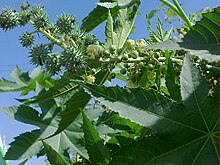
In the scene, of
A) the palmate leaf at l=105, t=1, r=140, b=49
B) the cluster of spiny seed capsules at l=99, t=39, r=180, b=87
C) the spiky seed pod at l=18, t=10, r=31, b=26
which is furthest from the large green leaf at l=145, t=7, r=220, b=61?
the spiky seed pod at l=18, t=10, r=31, b=26

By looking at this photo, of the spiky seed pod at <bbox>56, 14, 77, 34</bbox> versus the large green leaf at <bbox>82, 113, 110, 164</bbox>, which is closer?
the large green leaf at <bbox>82, 113, 110, 164</bbox>

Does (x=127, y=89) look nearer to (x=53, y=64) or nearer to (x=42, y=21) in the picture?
(x=53, y=64)

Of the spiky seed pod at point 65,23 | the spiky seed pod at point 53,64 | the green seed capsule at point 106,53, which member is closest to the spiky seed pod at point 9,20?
the spiky seed pod at point 65,23

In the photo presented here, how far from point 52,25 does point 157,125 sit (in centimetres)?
44

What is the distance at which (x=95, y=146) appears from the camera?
0.74 meters

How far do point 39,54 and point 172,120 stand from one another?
334 millimetres

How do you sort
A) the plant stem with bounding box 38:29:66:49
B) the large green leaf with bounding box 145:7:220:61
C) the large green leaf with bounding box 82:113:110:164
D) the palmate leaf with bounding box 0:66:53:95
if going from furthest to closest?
the palmate leaf with bounding box 0:66:53:95 → the plant stem with bounding box 38:29:66:49 → the large green leaf with bounding box 82:113:110:164 → the large green leaf with bounding box 145:7:220:61

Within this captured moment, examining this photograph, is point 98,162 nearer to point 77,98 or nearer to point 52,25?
point 77,98

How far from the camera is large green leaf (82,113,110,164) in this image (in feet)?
2.40

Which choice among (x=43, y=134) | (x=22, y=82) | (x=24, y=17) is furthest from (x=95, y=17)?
(x=22, y=82)

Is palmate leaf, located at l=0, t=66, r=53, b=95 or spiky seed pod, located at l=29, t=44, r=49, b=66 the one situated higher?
palmate leaf, located at l=0, t=66, r=53, b=95

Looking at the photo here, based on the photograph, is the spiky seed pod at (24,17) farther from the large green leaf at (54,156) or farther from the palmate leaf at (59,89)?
the large green leaf at (54,156)

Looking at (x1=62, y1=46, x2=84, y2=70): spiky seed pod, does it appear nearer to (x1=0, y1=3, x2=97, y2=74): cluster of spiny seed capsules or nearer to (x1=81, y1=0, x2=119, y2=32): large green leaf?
(x1=0, y1=3, x2=97, y2=74): cluster of spiny seed capsules

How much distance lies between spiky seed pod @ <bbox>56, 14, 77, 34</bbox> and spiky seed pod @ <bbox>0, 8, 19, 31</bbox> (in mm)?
141
